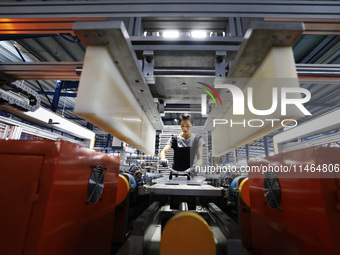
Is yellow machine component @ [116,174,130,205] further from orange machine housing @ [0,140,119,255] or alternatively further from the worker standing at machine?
orange machine housing @ [0,140,119,255]

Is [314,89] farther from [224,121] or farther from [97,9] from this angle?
[97,9]

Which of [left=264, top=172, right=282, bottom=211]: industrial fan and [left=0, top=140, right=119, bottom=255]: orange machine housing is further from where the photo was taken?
[left=264, top=172, right=282, bottom=211]: industrial fan

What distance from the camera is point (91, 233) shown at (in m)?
1.58

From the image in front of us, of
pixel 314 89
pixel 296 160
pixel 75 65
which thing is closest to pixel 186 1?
pixel 75 65

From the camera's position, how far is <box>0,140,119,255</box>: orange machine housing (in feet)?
3.43

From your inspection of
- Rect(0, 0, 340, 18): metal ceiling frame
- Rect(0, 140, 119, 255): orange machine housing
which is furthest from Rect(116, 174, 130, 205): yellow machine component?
Rect(0, 0, 340, 18): metal ceiling frame

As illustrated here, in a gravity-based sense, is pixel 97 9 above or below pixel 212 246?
above

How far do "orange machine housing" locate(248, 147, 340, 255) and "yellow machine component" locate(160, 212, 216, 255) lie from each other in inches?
27.6

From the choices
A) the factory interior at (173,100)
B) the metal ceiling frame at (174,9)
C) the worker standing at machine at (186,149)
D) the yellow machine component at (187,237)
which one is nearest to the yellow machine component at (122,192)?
the factory interior at (173,100)

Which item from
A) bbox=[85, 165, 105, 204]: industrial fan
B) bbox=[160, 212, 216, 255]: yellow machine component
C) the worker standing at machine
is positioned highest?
the worker standing at machine

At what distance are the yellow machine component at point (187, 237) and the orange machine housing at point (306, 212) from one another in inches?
27.6

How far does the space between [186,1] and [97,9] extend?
2.51 ft

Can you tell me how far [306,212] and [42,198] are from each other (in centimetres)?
183

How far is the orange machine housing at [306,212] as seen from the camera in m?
1.08
